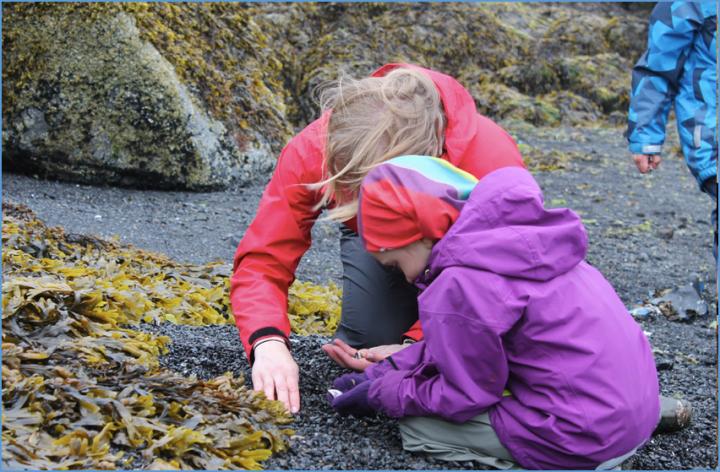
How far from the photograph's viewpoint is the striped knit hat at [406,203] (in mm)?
2664

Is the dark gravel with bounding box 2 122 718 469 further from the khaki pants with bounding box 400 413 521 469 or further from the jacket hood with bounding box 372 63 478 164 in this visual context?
the jacket hood with bounding box 372 63 478 164

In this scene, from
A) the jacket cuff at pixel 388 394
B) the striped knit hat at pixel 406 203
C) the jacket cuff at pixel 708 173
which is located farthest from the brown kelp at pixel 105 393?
the jacket cuff at pixel 708 173

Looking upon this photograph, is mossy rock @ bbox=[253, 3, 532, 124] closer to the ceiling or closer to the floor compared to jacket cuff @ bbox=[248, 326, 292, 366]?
closer to the floor

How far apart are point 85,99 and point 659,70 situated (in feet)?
13.7

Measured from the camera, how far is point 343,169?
3059 mm

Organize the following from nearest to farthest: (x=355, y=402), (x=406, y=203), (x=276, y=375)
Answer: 1. (x=406, y=203)
2. (x=355, y=402)
3. (x=276, y=375)

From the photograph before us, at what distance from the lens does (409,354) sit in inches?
118

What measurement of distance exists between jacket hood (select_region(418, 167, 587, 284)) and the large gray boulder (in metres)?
4.58

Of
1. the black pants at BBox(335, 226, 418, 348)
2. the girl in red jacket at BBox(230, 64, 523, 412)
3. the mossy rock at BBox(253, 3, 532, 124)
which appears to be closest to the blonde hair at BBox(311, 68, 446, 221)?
the girl in red jacket at BBox(230, 64, 523, 412)

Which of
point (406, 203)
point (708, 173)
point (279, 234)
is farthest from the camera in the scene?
point (708, 173)

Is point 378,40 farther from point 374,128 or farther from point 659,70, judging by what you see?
point 374,128

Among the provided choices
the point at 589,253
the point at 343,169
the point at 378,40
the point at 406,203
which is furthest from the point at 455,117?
the point at 378,40

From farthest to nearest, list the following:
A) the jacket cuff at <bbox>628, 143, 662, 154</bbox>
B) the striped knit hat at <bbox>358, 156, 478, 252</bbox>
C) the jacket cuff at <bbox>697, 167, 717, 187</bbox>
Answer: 1. the jacket cuff at <bbox>628, 143, 662, 154</bbox>
2. the jacket cuff at <bbox>697, 167, 717, 187</bbox>
3. the striped knit hat at <bbox>358, 156, 478, 252</bbox>

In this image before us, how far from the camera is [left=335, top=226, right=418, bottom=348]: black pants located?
12.7 feet
